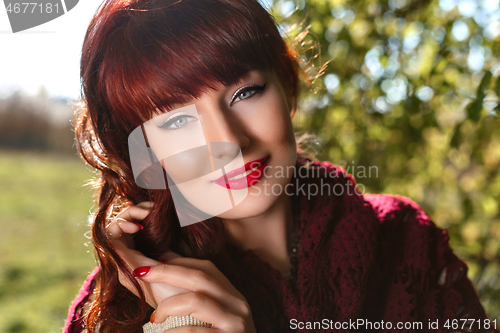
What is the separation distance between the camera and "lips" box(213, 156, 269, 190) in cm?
87

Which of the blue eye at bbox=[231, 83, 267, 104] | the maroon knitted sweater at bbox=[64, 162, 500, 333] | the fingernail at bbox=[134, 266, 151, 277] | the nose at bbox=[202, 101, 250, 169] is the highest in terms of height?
the blue eye at bbox=[231, 83, 267, 104]

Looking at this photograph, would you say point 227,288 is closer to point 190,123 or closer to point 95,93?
point 190,123

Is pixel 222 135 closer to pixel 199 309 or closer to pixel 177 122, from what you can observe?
pixel 177 122

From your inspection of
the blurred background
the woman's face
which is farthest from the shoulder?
the woman's face

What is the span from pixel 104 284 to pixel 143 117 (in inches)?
16.8

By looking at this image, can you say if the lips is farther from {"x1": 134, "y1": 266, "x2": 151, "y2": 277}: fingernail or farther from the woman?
{"x1": 134, "y1": 266, "x2": 151, "y2": 277}: fingernail

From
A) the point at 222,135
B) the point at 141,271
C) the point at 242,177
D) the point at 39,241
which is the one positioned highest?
the point at 222,135

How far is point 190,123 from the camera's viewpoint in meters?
0.84

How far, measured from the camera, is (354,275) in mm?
1009

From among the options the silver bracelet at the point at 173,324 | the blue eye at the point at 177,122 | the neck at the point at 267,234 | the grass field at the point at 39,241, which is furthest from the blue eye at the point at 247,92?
the grass field at the point at 39,241

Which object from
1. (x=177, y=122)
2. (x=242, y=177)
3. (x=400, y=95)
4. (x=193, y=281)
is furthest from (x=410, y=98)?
(x=193, y=281)

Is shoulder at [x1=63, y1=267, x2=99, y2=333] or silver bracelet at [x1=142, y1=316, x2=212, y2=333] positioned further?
shoulder at [x1=63, y1=267, x2=99, y2=333]

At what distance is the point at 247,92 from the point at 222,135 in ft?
0.51

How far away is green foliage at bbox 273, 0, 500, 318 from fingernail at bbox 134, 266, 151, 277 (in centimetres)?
94
